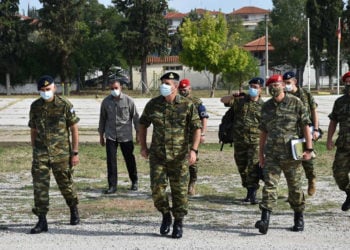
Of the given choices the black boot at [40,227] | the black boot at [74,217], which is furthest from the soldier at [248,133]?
the black boot at [40,227]

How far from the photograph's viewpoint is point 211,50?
1955 inches

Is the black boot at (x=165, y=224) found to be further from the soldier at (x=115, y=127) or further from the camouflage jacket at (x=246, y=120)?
the soldier at (x=115, y=127)

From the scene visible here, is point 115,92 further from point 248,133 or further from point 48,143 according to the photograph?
point 48,143

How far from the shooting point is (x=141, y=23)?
55.8 meters

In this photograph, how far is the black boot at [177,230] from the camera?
625cm

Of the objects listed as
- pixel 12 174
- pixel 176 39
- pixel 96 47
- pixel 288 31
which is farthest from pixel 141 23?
pixel 12 174

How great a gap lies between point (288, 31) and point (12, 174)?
59.9m

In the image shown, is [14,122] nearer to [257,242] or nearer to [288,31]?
[257,242]

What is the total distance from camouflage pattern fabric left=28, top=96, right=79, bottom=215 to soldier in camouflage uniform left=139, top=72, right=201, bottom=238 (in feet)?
3.48

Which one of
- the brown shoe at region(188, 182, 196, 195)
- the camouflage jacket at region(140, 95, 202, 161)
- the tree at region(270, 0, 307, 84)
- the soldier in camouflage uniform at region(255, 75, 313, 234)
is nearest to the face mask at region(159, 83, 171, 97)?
the camouflage jacket at region(140, 95, 202, 161)

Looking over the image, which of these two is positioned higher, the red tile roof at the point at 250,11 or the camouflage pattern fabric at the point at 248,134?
the red tile roof at the point at 250,11

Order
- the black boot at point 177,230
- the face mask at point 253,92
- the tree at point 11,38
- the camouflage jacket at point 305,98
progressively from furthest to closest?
the tree at point 11,38
the face mask at point 253,92
the camouflage jacket at point 305,98
the black boot at point 177,230

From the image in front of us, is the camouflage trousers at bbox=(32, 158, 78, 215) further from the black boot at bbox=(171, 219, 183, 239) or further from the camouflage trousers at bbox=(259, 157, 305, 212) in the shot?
the camouflage trousers at bbox=(259, 157, 305, 212)

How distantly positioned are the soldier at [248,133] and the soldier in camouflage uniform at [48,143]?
104 inches
